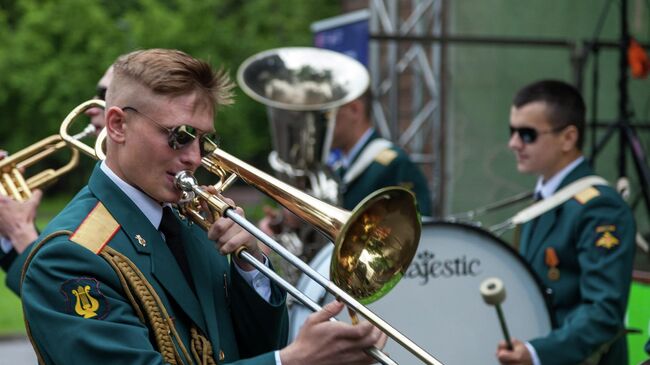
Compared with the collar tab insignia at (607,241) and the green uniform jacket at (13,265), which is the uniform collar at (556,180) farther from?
the green uniform jacket at (13,265)

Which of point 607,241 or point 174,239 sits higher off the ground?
point 174,239

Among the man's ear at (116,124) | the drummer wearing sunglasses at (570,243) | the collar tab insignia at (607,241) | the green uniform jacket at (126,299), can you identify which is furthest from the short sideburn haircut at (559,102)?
the man's ear at (116,124)

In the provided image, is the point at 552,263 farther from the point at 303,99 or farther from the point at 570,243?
the point at 303,99

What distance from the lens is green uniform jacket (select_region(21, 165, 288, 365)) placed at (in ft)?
7.73

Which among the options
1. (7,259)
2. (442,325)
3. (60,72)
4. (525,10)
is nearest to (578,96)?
(442,325)

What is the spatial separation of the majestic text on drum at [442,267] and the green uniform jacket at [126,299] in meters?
1.39

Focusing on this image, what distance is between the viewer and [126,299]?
97.6 inches

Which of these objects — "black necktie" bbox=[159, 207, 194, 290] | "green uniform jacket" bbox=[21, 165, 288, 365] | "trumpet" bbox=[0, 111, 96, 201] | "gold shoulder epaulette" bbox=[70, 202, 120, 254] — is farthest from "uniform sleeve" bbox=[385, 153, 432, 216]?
"gold shoulder epaulette" bbox=[70, 202, 120, 254]

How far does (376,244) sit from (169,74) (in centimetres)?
68

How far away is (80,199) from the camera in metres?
2.61

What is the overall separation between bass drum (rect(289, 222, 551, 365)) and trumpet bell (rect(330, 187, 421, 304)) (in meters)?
1.55

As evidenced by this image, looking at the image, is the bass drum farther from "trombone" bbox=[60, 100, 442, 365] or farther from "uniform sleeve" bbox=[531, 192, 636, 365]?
"trombone" bbox=[60, 100, 442, 365]

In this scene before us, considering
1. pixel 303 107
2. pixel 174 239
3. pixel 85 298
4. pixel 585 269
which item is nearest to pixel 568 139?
pixel 585 269

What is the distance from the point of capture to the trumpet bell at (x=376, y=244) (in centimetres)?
252
